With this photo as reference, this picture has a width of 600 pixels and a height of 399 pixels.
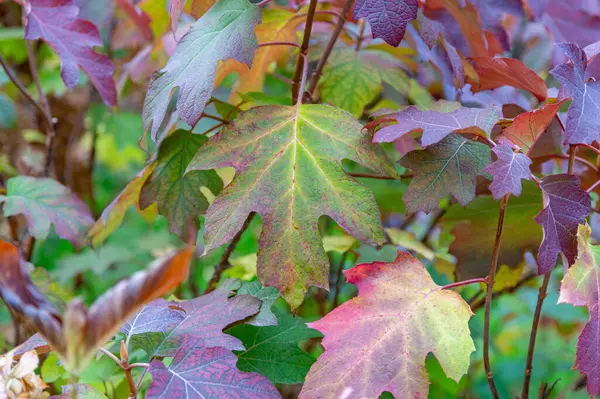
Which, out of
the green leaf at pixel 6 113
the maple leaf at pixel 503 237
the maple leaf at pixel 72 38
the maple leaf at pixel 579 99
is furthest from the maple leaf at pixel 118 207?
the green leaf at pixel 6 113

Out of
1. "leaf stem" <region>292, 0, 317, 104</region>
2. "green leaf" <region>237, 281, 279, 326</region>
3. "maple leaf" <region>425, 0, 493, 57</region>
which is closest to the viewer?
"green leaf" <region>237, 281, 279, 326</region>

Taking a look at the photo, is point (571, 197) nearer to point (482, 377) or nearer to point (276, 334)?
point (276, 334)

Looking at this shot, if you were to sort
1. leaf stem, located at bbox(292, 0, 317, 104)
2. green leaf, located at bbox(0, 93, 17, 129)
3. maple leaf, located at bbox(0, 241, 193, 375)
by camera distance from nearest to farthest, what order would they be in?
maple leaf, located at bbox(0, 241, 193, 375) → leaf stem, located at bbox(292, 0, 317, 104) → green leaf, located at bbox(0, 93, 17, 129)

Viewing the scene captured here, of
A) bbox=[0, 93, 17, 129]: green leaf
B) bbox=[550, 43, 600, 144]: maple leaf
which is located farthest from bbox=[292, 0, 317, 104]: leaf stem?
bbox=[0, 93, 17, 129]: green leaf

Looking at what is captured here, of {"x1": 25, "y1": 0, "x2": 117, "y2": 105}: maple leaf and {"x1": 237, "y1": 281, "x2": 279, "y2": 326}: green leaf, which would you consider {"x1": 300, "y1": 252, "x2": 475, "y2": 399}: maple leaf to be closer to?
{"x1": 237, "y1": 281, "x2": 279, "y2": 326}: green leaf

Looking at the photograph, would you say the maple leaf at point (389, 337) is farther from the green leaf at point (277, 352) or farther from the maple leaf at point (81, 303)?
the maple leaf at point (81, 303)

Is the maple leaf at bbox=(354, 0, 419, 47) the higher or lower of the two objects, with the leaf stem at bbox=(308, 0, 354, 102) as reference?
higher

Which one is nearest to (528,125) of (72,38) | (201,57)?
(201,57)

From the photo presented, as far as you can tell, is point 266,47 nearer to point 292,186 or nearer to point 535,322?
point 292,186
